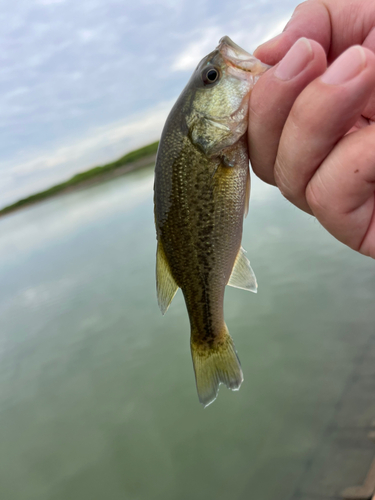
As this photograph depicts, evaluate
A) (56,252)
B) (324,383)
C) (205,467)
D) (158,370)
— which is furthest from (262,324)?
(56,252)

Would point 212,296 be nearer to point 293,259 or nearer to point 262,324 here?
point 262,324

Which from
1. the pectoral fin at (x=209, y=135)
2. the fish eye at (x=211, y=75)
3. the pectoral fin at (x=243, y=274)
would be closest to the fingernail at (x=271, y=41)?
the fish eye at (x=211, y=75)

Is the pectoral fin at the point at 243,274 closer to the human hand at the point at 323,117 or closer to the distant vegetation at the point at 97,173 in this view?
the human hand at the point at 323,117

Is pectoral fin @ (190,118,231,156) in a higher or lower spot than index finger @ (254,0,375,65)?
lower

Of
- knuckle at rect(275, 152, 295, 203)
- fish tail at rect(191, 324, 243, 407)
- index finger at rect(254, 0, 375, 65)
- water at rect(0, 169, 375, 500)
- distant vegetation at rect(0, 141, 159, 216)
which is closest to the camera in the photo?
knuckle at rect(275, 152, 295, 203)

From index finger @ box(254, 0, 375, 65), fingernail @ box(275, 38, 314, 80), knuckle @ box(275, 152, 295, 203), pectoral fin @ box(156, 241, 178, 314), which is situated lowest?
pectoral fin @ box(156, 241, 178, 314)

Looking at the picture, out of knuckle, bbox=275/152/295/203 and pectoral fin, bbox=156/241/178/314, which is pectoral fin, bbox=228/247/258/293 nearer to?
pectoral fin, bbox=156/241/178/314

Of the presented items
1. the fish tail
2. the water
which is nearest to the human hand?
the fish tail

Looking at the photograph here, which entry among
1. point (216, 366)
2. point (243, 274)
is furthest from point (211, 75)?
point (216, 366)
